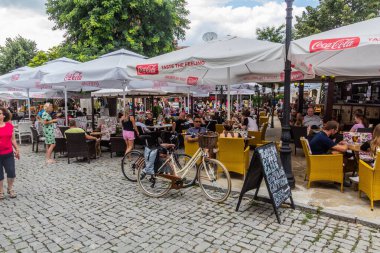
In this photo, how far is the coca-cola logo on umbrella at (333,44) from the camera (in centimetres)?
432

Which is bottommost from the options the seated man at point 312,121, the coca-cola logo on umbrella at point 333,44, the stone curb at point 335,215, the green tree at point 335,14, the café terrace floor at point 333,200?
the stone curb at point 335,215

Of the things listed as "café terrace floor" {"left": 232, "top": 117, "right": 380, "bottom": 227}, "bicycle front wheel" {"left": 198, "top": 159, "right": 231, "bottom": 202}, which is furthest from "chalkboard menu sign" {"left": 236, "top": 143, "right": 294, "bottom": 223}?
"bicycle front wheel" {"left": 198, "top": 159, "right": 231, "bottom": 202}

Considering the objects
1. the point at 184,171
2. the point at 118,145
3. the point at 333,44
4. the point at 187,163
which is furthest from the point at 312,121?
the point at 118,145

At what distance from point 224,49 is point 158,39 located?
47.3ft

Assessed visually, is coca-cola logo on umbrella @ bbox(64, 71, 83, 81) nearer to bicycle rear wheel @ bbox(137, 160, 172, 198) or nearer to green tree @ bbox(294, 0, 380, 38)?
bicycle rear wheel @ bbox(137, 160, 172, 198)

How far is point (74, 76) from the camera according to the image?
27.8 ft

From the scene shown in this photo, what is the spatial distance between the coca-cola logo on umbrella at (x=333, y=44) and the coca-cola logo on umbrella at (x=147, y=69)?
366 cm

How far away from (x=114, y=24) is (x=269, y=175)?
17446 mm

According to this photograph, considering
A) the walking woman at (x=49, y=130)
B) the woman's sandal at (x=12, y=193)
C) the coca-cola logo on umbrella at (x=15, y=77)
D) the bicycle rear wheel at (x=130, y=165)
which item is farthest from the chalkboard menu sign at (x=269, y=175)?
the coca-cola logo on umbrella at (x=15, y=77)

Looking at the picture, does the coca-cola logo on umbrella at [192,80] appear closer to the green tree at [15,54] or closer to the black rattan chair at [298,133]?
the black rattan chair at [298,133]

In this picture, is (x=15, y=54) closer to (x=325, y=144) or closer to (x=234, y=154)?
(x=234, y=154)

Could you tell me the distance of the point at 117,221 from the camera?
177 inches

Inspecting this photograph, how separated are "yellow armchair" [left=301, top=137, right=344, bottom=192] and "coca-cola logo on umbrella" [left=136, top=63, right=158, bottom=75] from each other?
3.98 metres

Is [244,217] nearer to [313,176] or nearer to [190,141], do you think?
[313,176]
